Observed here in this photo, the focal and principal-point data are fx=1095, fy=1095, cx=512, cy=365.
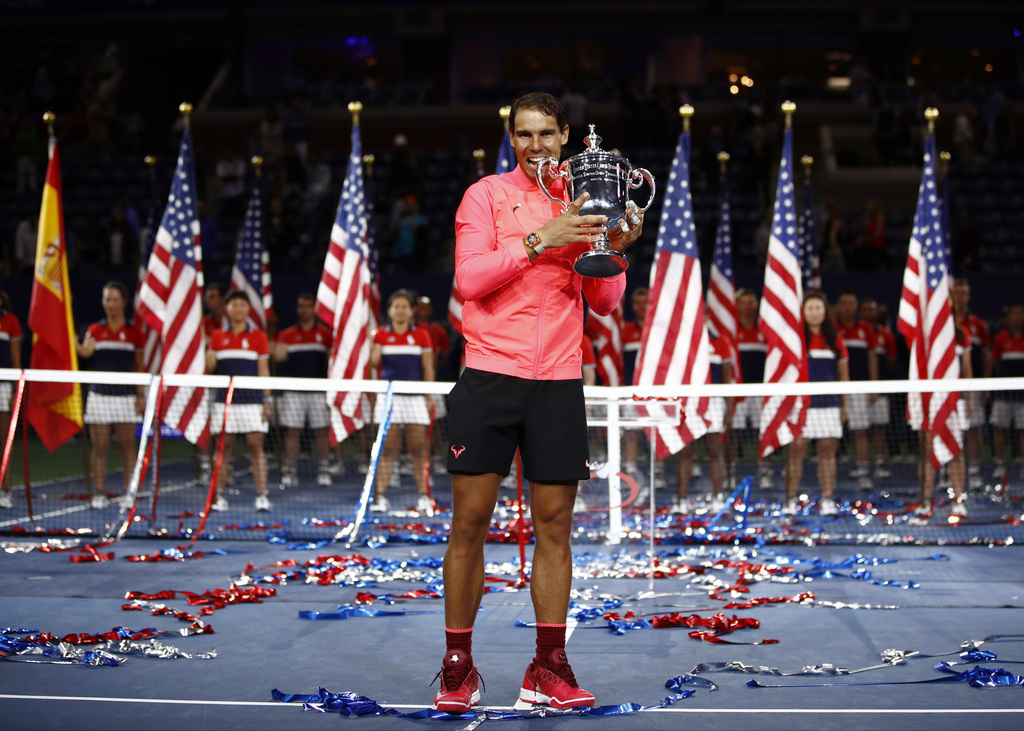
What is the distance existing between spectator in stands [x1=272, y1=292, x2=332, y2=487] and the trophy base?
8318 millimetres

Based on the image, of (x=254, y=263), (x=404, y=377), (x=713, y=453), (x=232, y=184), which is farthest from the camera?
(x=232, y=184)

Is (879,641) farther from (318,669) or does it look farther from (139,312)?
(139,312)

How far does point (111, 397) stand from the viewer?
9797mm

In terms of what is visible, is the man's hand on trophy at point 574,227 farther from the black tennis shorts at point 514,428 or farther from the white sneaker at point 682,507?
the white sneaker at point 682,507

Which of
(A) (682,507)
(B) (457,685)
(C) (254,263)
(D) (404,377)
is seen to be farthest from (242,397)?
(B) (457,685)

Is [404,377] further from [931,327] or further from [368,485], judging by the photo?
[931,327]

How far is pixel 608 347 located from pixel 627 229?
26.6 ft

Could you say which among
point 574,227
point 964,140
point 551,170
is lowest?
point 574,227

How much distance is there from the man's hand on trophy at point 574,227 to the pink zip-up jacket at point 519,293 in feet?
0.57

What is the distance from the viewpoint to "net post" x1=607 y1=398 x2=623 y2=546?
288 inches

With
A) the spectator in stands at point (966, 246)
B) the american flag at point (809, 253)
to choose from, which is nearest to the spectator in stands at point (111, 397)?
the american flag at point (809, 253)

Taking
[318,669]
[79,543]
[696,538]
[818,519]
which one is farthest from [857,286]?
[318,669]

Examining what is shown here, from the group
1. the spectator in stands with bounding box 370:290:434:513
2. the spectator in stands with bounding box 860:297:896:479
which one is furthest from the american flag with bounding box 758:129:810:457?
the spectator in stands with bounding box 370:290:434:513

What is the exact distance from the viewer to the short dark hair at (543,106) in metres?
3.89
